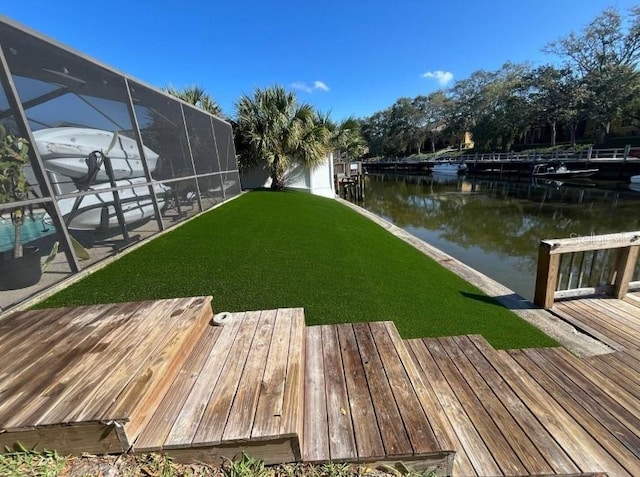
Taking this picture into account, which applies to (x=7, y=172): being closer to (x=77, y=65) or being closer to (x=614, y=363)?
(x=77, y=65)

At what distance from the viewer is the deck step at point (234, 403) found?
1271mm

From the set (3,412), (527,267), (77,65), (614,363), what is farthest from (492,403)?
(527,267)

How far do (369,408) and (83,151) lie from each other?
15.8 feet

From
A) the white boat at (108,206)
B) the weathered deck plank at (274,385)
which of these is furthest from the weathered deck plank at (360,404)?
the white boat at (108,206)

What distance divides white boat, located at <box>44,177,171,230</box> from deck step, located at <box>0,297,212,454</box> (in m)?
1.53

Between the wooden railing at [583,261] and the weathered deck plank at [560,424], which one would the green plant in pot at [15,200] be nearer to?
the weathered deck plank at [560,424]

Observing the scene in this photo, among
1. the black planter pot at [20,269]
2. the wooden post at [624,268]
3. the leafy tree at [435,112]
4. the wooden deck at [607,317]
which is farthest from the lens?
the leafy tree at [435,112]

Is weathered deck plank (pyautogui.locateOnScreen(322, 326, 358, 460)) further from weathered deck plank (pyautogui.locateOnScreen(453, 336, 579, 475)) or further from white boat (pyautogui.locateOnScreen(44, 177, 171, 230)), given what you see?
white boat (pyautogui.locateOnScreen(44, 177, 171, 230))

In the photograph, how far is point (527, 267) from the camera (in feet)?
22.0

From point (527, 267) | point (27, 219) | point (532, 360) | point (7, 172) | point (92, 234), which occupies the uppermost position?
point (7, 172)

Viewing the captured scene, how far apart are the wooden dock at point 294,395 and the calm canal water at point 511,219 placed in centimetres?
377

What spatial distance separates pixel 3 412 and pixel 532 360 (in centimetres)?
344

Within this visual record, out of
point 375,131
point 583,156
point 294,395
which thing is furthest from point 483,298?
point 375,131

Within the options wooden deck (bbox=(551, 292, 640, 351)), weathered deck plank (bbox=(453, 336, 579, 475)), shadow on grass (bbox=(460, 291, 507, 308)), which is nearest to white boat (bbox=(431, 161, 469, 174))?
wooden deck (bbox=(551, 292, 640, 351))
